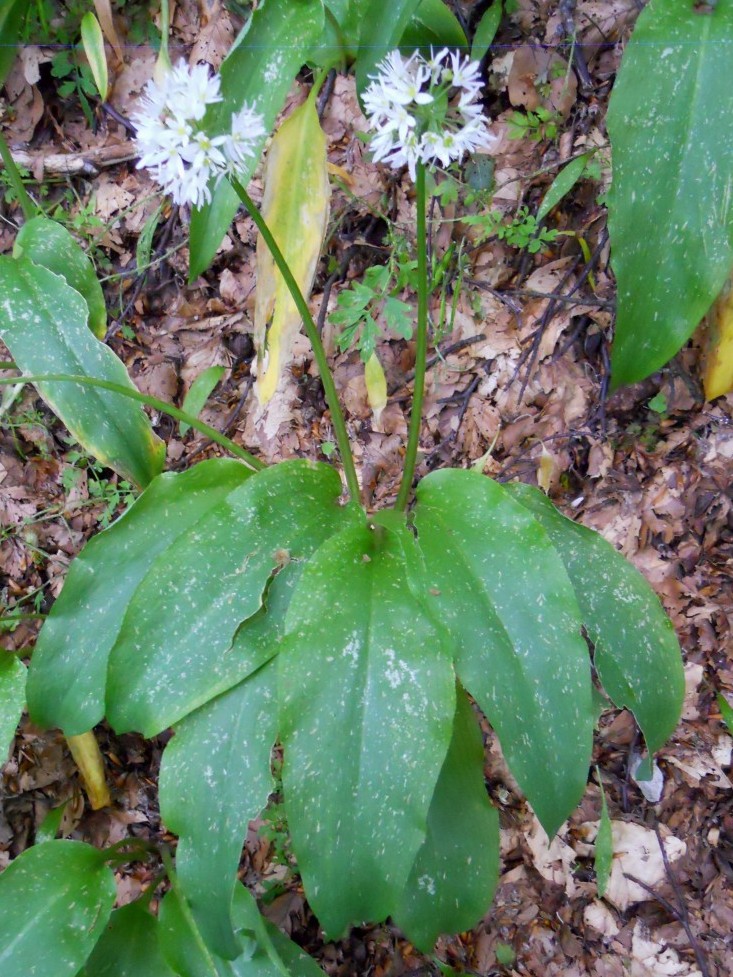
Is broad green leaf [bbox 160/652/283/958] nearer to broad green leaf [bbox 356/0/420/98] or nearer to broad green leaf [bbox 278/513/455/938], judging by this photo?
broad green leaf [bbox 278/513/455/938]

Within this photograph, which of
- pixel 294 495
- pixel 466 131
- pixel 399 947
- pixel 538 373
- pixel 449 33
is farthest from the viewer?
pixel 538 373

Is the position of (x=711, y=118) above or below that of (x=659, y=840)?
above

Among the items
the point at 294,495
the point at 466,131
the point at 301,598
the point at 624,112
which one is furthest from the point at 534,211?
the point at 301,598

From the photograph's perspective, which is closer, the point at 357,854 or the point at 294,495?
the point at 357,854

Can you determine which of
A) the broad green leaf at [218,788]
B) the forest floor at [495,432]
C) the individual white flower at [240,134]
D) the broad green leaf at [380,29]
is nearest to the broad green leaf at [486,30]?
the forest floor at [495,432]

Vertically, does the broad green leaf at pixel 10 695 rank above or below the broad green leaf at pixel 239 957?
above

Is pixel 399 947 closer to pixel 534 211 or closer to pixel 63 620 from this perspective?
Result: pixel 63 620

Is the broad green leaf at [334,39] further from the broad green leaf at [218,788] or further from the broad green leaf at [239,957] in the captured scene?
the broad green leaf at [239,957]
